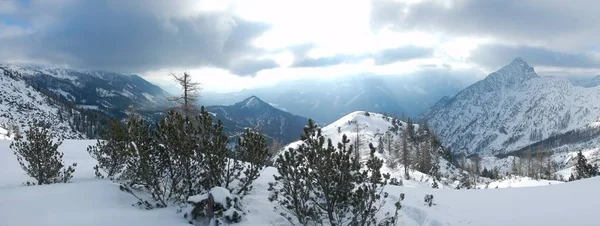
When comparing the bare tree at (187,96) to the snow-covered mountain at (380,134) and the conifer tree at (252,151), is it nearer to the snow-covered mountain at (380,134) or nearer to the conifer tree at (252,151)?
the conifer tree at (252,151)

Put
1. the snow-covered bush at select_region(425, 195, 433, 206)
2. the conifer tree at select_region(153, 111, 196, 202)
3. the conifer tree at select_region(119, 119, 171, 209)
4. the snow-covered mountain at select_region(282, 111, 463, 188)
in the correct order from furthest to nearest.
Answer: the snow-covered mountain at select_region(282, 111, 463, 188) → the snow-covered bush at select_region(425, 195, 433, 206) → the conifer tree at select_region(153, 111, 196, 202) → the conifer tree at select_region(119, 119, 171, 209)

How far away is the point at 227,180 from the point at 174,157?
2.31m

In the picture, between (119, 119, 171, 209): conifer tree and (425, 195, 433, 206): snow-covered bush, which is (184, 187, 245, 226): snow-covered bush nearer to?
(119, 119, 171, 209): conifer tree

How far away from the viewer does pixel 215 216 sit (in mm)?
11711

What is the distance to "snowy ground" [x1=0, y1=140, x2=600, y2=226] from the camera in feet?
38.3

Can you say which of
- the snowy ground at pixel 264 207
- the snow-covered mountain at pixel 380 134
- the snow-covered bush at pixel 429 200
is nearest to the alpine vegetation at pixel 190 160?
the snowy ground at pixel 264 207

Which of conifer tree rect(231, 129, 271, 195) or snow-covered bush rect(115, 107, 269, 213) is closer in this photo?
snow-covered bush rect(115, 107, 269, 213)

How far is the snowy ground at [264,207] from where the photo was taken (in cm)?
1166

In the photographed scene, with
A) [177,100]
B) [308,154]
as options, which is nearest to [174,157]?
[308,154]

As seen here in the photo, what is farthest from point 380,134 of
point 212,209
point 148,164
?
point 212,209

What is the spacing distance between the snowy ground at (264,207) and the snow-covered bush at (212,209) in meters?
0.38

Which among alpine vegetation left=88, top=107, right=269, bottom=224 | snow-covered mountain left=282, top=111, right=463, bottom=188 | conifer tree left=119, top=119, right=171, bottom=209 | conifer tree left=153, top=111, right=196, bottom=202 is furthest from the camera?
snow-covered mountain left=282, top=111, right=463, bottom=188

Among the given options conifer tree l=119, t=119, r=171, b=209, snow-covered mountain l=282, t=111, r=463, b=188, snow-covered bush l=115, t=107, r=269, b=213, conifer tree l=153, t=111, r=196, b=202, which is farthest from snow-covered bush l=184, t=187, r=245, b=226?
snow-covered mountain l=282, t=111, r=463, b=188

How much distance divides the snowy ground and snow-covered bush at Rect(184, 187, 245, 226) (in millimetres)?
382
